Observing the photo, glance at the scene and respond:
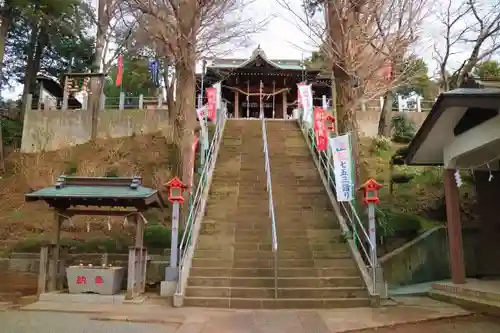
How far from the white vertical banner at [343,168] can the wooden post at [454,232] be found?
2.14 m

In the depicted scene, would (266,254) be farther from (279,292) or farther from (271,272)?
(279,292)

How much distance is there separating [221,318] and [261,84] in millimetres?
23229

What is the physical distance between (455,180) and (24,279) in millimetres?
→ 11092

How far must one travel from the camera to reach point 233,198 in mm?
12414

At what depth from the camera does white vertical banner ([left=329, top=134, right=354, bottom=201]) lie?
982 cm

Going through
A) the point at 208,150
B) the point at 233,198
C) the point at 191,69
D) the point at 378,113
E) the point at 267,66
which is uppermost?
the point at 267,66

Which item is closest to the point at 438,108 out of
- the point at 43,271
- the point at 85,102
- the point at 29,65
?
the point at 43,271

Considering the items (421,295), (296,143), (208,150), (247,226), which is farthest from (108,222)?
(421,295)

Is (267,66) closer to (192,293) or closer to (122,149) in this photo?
(122,149)

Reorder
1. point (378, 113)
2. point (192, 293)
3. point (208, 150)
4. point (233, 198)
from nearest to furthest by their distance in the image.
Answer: point (192, 293), point (233, 198), point (208, 150), point (378, 113)

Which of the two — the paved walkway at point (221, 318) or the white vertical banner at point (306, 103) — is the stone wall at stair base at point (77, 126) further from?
the paved walkway at point (221, 318)

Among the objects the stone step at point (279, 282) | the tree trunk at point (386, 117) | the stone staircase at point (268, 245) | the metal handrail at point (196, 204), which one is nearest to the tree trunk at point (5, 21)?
the metal handrail at point (196, 204)

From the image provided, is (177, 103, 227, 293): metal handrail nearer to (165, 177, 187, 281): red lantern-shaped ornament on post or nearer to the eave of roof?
(165, 177, 187, 281): red lantern-shaped ornament on post

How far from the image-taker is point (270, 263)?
9.22 meters
